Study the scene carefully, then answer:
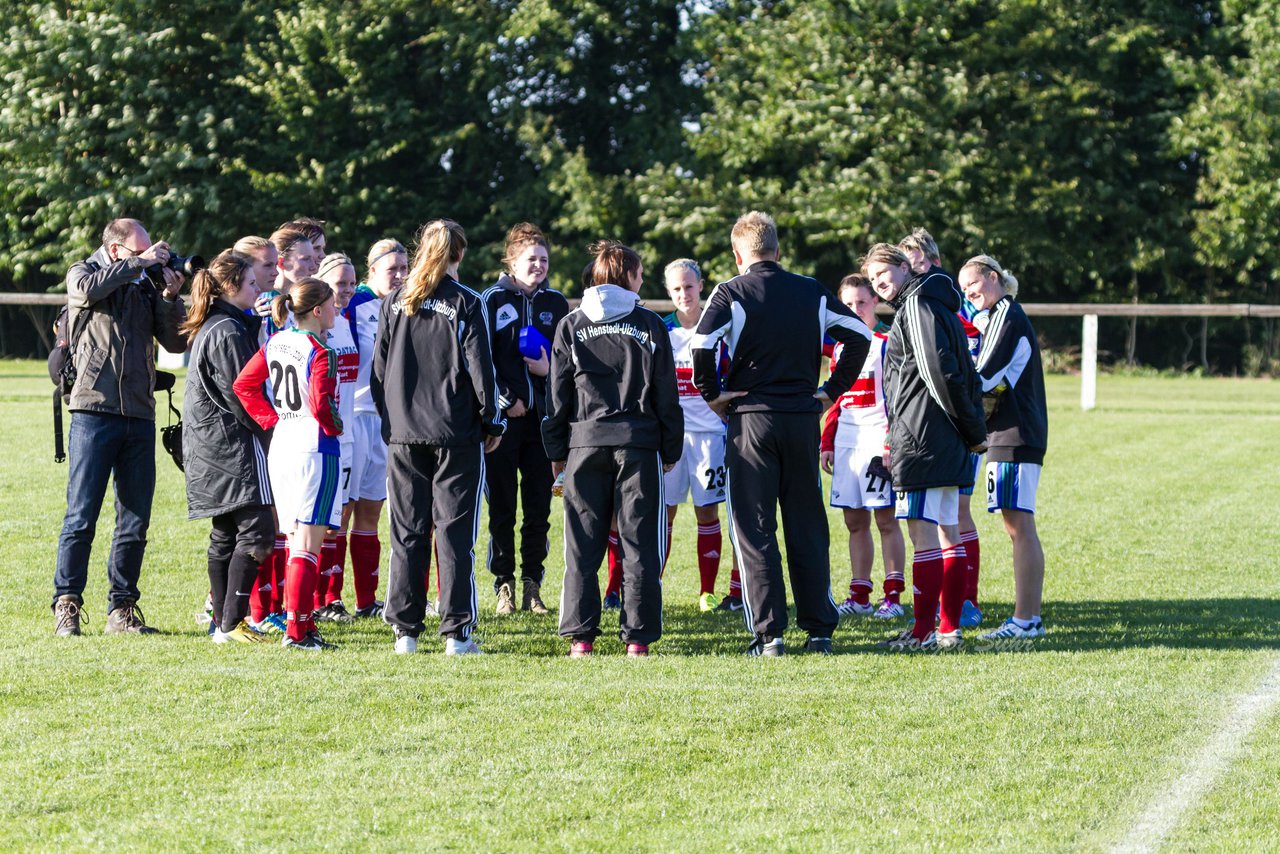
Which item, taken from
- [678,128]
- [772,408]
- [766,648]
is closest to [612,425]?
[772,408]

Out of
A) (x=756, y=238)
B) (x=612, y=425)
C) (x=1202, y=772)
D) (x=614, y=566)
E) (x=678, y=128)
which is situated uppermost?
(x=678, y=128)

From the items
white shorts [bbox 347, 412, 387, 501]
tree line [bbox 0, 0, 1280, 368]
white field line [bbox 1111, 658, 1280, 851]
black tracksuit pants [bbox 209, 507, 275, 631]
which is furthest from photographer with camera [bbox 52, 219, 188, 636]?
tree line [bbox 0, 0, 1280, 368]

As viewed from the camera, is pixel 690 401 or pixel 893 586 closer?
pixel 893 586

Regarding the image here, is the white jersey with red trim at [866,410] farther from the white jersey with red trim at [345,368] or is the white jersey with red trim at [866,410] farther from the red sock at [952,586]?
the white jersey with red trim at [345,368]

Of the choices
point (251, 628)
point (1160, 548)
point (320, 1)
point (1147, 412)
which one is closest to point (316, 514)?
point (251, 628)

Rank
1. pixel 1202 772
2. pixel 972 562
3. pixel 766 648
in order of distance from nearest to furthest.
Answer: pixel 1202 772
pixel 766 648
pixel 972 562

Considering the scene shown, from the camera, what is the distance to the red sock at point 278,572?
758cm

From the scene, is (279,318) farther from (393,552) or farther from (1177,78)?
(1177,78)

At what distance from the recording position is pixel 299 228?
316 inches

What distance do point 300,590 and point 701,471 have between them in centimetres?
257

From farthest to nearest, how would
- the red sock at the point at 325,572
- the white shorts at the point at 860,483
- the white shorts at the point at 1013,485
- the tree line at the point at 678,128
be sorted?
the tree line at the point at 678,128
the white shorts at the point at 860,483
the red sock at the point at 325,572
the white shorts at the point at 1013,485

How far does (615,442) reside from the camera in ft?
22.0

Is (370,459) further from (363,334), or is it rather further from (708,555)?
(708,555)

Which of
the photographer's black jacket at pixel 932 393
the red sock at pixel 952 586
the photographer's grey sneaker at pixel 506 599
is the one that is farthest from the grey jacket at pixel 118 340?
the red sock at pixel 952 586
